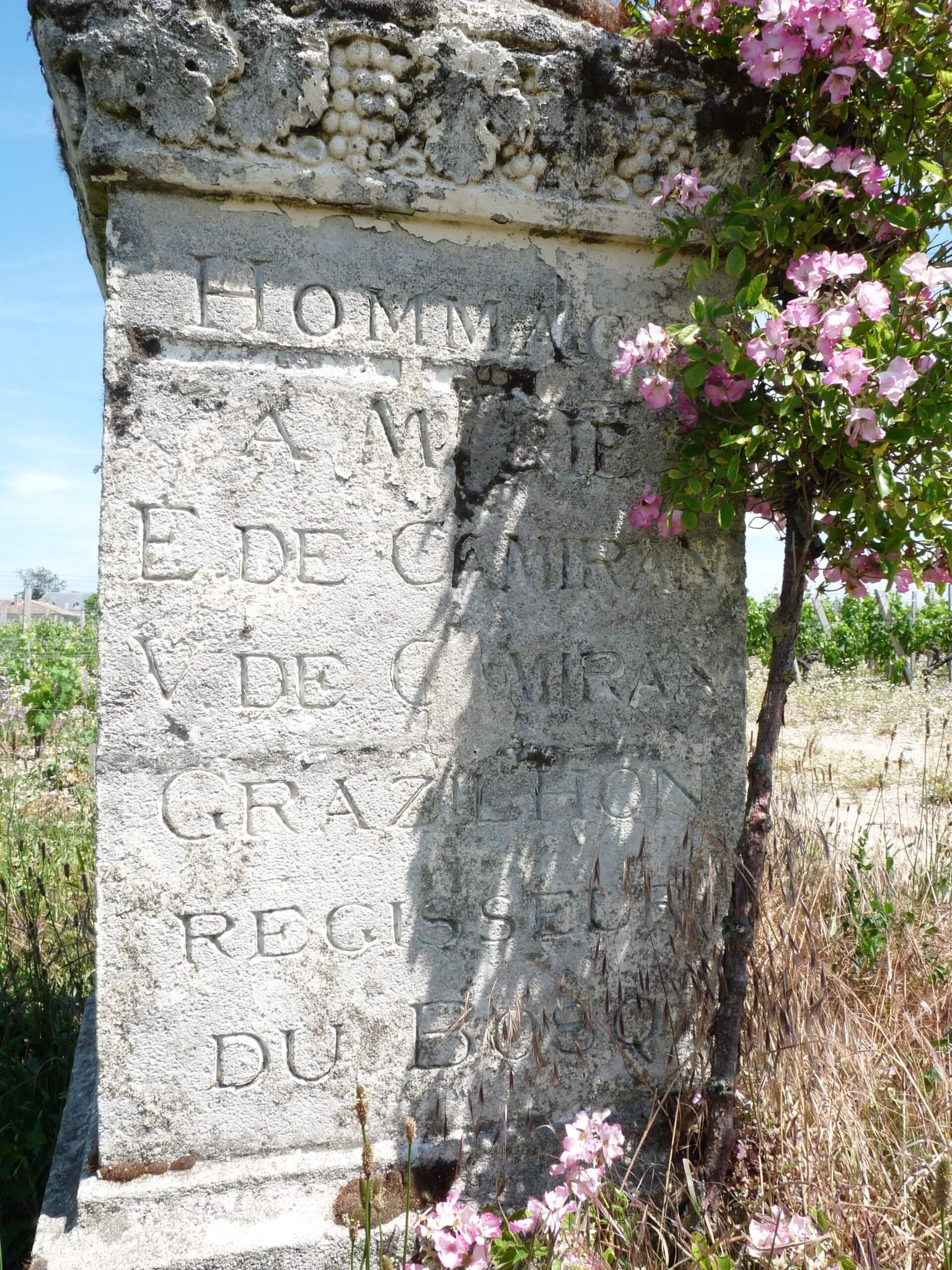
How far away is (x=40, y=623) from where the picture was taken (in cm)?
1670

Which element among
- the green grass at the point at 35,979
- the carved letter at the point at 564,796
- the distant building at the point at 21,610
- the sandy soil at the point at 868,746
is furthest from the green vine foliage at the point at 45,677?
the distant building at the point at 21,610

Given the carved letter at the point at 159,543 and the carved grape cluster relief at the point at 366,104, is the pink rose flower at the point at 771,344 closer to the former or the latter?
the carved grape cluster relief at the point at 366,104

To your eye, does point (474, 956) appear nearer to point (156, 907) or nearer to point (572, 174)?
point (156, 907)

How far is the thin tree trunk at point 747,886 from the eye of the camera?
2.01m

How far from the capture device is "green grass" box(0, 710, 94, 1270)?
240 cm

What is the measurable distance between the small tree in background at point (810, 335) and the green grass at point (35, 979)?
176 centimetres

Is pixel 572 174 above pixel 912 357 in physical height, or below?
above

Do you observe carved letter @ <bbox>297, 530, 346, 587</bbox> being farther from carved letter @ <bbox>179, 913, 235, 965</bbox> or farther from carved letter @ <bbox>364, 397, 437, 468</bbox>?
carved letter @ <bbox>179, 913, 235, 965</bbox>

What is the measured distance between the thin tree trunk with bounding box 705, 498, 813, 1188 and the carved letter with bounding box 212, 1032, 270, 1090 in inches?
38.6

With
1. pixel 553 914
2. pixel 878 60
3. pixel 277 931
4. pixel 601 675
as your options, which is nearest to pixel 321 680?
pixel 277 931

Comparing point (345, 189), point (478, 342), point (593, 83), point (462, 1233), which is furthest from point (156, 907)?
point (593, 83)

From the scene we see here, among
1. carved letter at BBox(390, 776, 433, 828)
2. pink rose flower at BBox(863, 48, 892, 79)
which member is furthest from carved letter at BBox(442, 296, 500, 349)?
carved letter at BBox(390, 776, 433, 828)

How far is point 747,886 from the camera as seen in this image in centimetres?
202

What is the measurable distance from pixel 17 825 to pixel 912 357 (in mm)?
4471
